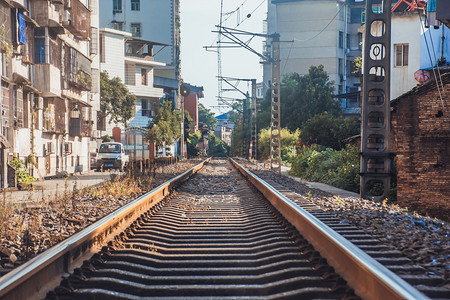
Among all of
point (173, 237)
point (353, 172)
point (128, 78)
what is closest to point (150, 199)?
point (173, 237)

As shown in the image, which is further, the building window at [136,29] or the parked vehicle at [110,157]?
the building window at [136,29]

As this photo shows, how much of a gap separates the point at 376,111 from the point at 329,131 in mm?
22527

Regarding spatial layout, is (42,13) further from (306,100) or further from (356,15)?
(356,15)

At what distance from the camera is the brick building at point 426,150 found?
15.7 metres

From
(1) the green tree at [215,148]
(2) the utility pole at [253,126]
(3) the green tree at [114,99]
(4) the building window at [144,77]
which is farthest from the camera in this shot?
(1) the green tree at [215,148]

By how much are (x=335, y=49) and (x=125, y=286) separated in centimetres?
6202

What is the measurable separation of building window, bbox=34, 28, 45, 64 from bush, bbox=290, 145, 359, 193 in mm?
12083

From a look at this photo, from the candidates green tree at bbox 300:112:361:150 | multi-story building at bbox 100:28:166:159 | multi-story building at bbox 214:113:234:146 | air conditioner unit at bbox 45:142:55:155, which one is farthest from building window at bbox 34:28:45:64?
multi-story building at bbox 214:113:234:146

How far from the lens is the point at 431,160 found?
15.9 m

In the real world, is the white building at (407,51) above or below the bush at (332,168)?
above

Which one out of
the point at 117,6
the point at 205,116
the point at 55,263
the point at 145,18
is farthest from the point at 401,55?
the point at 205,116

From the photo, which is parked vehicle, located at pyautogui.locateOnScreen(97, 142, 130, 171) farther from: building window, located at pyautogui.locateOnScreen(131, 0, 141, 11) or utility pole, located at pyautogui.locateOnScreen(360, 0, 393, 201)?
building window, located at pyautogui.locateOnScreen(131, 0, 141, 11)

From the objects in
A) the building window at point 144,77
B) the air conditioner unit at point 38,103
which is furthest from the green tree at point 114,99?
the air conditioner unit at point 38,103

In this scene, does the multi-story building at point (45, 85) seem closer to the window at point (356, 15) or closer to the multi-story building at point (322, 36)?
the multi-story building at point (322, 36)
